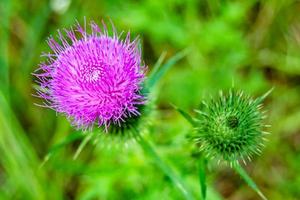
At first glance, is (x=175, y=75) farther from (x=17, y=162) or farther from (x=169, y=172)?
(x=169, y=172)

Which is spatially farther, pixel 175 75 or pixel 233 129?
pixel 175 75

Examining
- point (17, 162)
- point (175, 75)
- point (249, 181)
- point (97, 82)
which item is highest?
point (97, 82)

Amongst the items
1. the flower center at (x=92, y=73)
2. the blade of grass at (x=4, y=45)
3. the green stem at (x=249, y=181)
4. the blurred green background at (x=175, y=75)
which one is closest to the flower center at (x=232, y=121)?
the green stem at (x=249, y=181)

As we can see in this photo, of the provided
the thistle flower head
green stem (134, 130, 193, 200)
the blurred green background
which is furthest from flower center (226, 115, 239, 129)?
the blurred green background

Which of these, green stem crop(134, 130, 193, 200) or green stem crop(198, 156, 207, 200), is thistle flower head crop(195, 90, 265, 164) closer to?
green stem crop(198, 156, 207, 200)

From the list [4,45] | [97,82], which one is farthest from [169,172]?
[4,45]

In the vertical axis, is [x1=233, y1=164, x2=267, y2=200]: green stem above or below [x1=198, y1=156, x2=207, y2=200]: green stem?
below
